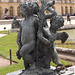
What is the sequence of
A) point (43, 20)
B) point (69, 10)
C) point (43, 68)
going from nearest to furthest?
point (43, 20), point (43, 68), point (69, 10)

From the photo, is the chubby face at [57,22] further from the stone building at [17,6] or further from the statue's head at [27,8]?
the stone building at [17,6]

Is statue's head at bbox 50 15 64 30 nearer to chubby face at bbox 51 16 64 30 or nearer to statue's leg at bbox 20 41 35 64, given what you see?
chubby face at bbox 51 16 64 30

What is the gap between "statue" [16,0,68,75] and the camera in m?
3.87

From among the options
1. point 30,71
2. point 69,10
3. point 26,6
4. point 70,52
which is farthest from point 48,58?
point 69,10

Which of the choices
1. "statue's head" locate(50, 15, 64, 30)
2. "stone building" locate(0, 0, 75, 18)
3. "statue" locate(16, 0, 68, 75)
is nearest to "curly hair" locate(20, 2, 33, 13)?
"statue" locate(16, 0, 68, 75)

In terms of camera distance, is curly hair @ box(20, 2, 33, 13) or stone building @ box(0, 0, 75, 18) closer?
curly hair @ box(20, 2, 33, 13)

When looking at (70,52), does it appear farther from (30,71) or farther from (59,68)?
(30,71)

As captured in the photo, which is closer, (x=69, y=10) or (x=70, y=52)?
(x=70, y=52)

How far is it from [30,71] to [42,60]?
40 centimetres

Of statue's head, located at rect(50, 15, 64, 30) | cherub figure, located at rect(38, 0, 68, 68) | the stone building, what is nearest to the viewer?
cherub figure, located at rect(38, 0, 68, 68)

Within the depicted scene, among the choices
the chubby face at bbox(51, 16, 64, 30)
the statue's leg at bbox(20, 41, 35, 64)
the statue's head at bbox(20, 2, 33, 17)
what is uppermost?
the statue's head at bbox(20, 2, 33, 17)

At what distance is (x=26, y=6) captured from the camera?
3.91 m

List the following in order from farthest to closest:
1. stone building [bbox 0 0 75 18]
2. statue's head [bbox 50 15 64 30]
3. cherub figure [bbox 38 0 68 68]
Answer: stone building [bbox 0 0 75 18] → statue's head [bbox 50 15 64 30] → cherub figure [bbox 38 0 68 68]

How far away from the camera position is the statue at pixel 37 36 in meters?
3.87
